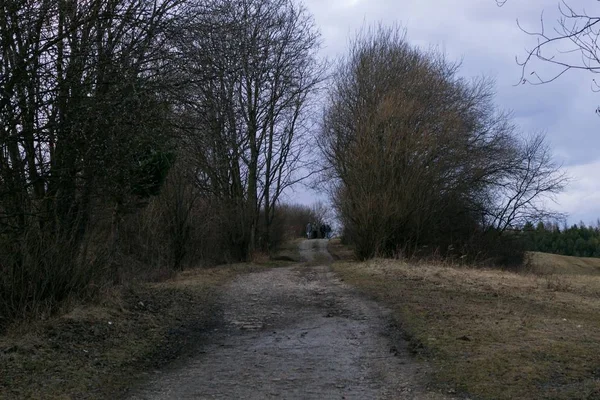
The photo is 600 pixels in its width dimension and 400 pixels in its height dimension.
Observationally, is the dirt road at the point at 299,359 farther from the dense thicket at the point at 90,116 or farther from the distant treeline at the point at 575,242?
the distant treeline at the point at 575,242

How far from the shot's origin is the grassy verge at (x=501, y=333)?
6.59 metres

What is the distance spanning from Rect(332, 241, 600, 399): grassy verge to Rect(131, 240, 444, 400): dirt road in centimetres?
45

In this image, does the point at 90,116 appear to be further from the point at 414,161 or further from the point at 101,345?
the point at 414,161

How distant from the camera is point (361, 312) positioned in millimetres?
11570

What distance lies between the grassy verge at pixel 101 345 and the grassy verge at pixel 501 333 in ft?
11.8

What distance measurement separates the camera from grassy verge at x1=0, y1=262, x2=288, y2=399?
21.7 ft

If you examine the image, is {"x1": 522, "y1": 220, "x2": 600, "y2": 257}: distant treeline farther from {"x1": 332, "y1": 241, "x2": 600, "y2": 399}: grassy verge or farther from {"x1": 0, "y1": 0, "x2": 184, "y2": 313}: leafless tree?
{"x1": 0, "y1": 0, "x2": 184, "y2": 313}: leafless tree

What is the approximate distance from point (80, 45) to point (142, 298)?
5.32 metres

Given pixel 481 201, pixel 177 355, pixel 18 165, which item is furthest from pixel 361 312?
pixel 481 201

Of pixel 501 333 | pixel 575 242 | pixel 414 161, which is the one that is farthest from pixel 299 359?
pixel 575 242

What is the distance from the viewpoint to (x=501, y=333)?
8.96 meters

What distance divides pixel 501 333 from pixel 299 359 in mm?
3086

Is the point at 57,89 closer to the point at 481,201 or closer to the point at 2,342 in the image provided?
the point at 2,342

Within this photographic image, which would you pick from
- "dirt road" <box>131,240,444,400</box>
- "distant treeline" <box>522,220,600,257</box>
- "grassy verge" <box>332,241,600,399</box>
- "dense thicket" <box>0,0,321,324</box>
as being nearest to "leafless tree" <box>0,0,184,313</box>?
"dense thicket" <box>0,0,321,324</box>
